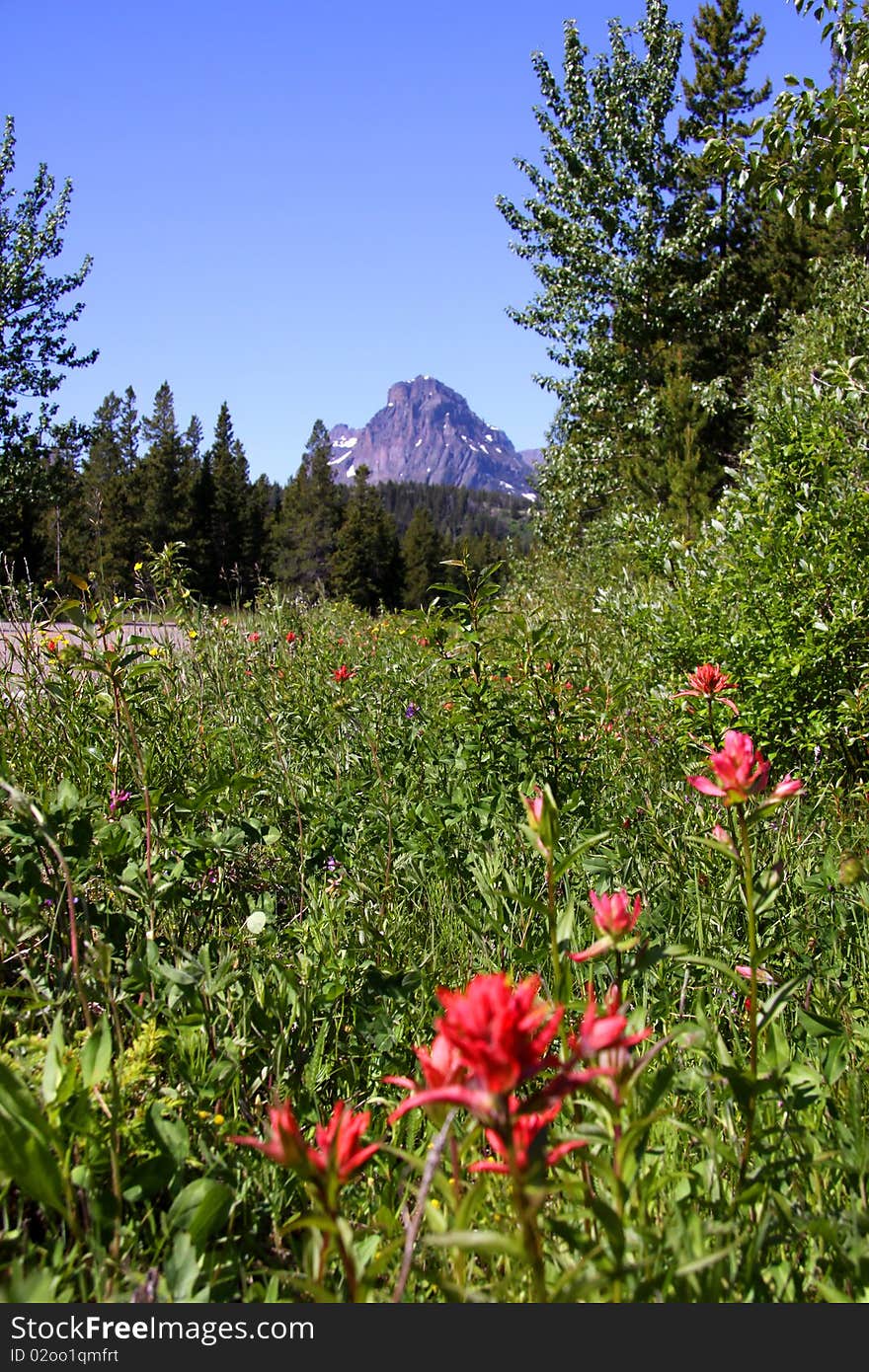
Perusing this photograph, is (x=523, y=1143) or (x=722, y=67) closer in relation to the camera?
(x=523, y=1143)

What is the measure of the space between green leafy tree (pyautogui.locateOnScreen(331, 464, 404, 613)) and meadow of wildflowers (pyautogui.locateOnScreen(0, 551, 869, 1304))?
139ft

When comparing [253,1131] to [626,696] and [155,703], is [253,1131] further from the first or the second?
[626,696]

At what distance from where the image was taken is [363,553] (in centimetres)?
5134

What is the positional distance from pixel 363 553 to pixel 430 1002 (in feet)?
166

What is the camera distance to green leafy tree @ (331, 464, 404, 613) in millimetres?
48938

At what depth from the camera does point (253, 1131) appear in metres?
1.29

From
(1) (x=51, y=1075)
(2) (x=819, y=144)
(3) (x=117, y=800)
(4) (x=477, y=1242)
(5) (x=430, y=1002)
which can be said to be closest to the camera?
(4) (x=477, y=1242)

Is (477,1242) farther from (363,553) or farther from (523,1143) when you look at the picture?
(363,553)

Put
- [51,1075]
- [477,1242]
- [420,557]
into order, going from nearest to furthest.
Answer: [477,1242]
[51,1075]
[420,557]

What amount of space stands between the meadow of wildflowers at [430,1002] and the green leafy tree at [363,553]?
42429 mm

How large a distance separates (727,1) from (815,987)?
80.4 ft

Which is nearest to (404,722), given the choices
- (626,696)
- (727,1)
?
(626,696)

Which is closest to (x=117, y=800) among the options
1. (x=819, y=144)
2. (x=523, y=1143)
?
(x=523, y=1143)

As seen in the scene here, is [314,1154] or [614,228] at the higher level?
[614,228]
